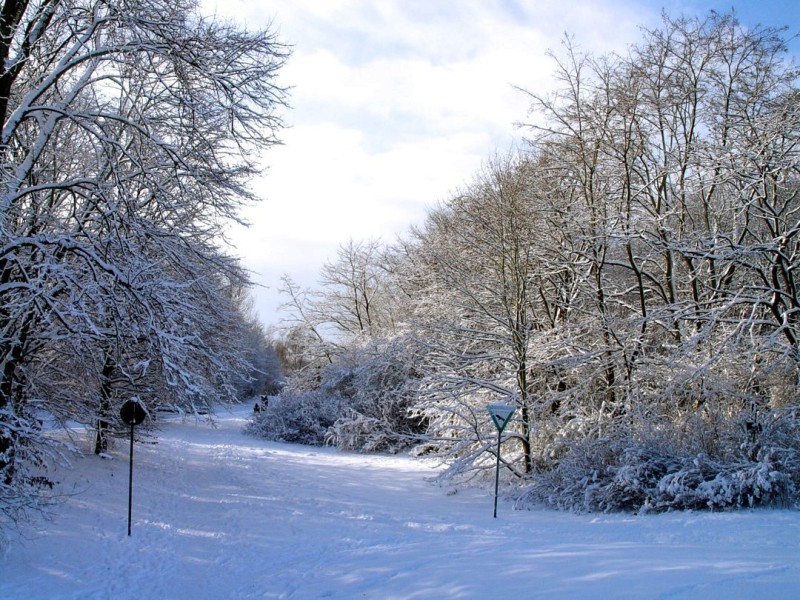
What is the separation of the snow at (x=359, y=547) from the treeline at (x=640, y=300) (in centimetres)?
133

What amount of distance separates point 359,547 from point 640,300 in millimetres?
9993

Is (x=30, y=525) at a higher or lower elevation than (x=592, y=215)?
lower

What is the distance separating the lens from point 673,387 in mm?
11859

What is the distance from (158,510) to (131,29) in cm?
845

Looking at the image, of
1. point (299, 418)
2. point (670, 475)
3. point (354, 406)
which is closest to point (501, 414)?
point (670, 475)

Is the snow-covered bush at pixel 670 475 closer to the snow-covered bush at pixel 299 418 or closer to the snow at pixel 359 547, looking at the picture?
the snow at pixel 359 547

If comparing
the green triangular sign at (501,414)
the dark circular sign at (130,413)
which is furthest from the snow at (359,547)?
the green triangular sign at (501,414)

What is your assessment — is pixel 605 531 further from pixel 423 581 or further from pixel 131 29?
pixel 131 29

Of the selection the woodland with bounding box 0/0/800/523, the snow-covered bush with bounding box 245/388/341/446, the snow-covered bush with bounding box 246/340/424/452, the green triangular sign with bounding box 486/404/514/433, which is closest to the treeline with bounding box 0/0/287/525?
the woodland with bounding box 0/0/800/523

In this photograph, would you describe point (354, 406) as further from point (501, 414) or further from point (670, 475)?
point (670, 475)

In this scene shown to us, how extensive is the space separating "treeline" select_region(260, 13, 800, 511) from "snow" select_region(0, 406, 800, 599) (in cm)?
133

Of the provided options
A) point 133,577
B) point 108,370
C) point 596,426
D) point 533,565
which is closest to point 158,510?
point 133,577

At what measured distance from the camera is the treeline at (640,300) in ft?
36.3

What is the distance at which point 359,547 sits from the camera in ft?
29.7
